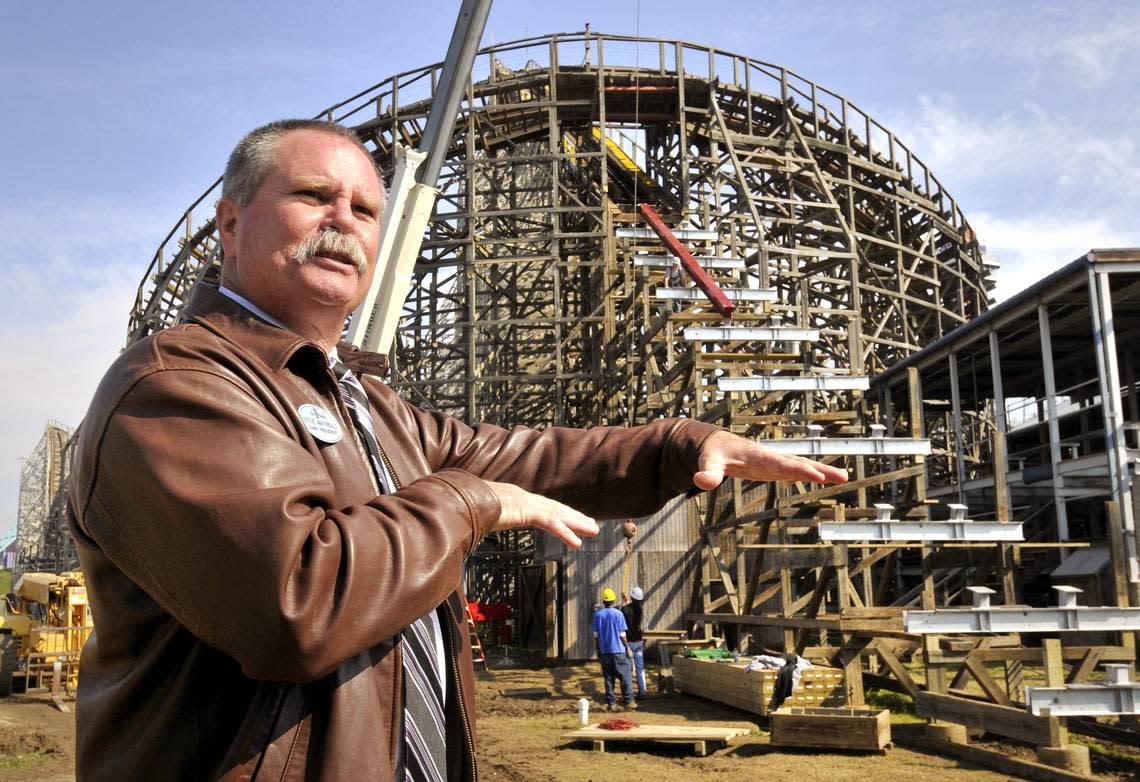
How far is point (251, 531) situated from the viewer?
122 centimetres

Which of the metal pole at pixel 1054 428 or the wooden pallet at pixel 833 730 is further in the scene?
the metal pole at pixel 1054 428

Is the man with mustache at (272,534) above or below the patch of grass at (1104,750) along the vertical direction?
above

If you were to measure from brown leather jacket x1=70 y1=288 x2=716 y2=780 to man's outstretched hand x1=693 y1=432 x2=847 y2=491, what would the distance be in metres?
0.57

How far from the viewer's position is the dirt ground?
8.06m

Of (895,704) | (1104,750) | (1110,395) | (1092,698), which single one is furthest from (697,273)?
(1092,698)

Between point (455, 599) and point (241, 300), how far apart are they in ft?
2.04

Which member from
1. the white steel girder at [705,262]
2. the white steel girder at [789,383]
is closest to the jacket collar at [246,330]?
the white steel girder at [789,383]

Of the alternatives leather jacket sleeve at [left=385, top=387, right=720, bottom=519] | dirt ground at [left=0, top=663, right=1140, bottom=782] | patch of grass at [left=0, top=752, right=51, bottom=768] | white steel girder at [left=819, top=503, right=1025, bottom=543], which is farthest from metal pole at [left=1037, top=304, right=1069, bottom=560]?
leather jacket sleeve at [left=385, top=387, right=720, bottom=519]

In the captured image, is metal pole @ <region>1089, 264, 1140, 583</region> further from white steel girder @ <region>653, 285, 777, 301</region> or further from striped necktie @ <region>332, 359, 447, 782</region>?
striped necktie @ <region>332, 359, 447, 782</region>

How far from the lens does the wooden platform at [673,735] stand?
30.1 feet

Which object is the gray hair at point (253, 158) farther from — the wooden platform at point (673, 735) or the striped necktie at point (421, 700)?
the wooden platform at point (673, 735)

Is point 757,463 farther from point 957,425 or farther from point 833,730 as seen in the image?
point 957,425

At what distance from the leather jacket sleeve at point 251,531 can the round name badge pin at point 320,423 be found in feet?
0.28

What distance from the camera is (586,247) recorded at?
77.3 feet
